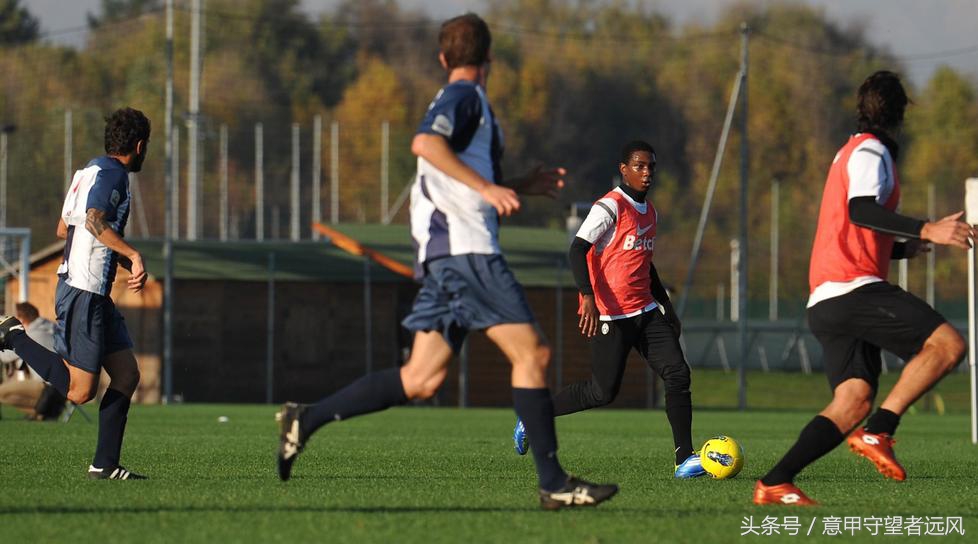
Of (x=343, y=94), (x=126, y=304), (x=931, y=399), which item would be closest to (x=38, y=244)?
(x=343, y=94)

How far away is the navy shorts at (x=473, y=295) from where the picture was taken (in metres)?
7.28

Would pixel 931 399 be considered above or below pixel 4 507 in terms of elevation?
below

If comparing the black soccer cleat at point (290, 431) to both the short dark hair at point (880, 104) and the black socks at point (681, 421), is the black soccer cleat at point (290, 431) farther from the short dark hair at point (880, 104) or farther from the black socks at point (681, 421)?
the black socks at point (681, 421)

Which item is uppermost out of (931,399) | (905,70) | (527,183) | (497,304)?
(905,70)

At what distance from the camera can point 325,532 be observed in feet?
21.7

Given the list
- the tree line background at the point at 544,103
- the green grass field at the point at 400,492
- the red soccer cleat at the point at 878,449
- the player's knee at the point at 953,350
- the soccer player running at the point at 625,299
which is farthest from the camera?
the tree line background at the point at 544,103

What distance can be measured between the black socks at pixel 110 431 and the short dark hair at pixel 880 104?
14.0 feet

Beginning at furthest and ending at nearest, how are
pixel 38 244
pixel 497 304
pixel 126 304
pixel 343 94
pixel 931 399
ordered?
pixel 343 94 → pixel 38 244 → pixel 931 399 → pixel 126 304 → pixel 497 304

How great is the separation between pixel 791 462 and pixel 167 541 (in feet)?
9.86

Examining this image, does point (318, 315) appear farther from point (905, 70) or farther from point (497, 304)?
point (905, 70)

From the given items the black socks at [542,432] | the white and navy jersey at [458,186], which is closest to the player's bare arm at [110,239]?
the white and navy jersey at [458,186]

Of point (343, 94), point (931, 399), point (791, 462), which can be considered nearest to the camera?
point (791, 462)

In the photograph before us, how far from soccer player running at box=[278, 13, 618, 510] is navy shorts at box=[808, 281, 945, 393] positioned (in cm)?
134

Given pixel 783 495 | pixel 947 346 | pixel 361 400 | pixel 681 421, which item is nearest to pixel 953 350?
pixel 947 346
